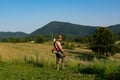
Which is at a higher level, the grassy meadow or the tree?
the tree

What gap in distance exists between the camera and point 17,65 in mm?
Answer: 16750

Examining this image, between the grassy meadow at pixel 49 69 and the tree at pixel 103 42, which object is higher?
the tree at pixel 103 42

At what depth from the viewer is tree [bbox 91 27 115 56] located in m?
69.3

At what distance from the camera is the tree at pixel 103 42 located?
69.3 meters

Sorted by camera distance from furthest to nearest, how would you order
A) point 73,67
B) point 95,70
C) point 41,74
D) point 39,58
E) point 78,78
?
point 39,58
point 73,67
point 95,70
point 41,74
point 78,78

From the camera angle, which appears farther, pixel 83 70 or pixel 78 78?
pixel 83 70

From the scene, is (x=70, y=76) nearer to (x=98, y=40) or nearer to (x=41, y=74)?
(x=41, y=74)

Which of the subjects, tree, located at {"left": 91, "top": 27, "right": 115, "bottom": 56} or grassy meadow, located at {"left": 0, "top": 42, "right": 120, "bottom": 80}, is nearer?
grassy meadow, located at {"left": 0, "top": 42, "right": 120, "bottom": 80}

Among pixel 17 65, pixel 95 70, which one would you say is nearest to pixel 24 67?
pixel 17 65

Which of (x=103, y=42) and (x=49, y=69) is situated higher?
(x=103, y=42)

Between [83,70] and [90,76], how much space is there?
5.77ft

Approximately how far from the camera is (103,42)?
250ft

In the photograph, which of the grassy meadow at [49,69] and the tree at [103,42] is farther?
the tree at [103,42]

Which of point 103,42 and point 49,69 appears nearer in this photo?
point 49,69
